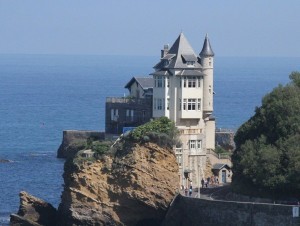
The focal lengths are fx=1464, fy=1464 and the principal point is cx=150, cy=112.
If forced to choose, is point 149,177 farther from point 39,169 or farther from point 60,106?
point 60,106

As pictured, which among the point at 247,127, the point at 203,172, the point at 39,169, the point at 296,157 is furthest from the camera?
the point at 39,169

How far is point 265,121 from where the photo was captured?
239ft

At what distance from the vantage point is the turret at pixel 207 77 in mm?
81750

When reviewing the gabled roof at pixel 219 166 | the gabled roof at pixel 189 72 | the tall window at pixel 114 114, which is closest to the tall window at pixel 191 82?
the gabled roof at pixel 189 72

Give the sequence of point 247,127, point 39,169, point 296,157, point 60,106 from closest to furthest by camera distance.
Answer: point 296,157, point 247,127, point 39,169, point 60,106

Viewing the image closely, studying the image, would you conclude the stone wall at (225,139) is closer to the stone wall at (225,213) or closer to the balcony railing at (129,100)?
the balcony railing at (129,100)

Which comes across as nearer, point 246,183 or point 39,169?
point 246,183

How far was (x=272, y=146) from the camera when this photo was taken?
71.1 metres

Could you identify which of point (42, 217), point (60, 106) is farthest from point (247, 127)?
point (60, 106)

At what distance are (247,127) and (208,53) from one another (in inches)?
375

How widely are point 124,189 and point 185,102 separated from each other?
24.5ft

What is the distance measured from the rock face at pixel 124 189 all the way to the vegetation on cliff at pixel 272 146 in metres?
4.02

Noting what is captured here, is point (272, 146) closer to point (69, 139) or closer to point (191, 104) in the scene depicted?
point (191, 104)

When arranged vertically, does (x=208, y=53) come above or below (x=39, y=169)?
above
